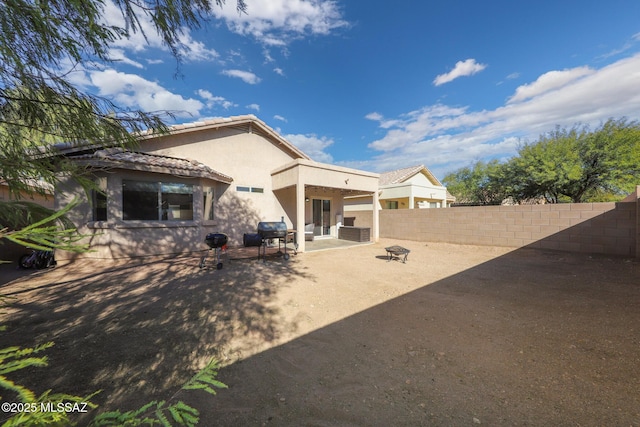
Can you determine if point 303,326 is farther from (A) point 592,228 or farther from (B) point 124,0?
(A) point 592,228

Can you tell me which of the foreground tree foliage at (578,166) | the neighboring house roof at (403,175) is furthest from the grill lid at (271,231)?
the foreground tree foliage at (578,166)

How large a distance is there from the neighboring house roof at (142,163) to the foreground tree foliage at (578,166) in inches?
824

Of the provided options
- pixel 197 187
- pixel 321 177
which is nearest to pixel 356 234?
pixel 321 177

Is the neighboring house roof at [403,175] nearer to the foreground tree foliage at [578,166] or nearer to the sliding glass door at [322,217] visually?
the foreground tree foliage at [578,166]

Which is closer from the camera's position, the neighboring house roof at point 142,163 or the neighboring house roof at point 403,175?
the neighboring house roof at point 142,163

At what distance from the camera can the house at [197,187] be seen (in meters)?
8.36

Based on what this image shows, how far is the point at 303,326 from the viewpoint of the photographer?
4090 mm

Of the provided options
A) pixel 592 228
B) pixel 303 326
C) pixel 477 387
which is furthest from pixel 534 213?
pixel 303 326

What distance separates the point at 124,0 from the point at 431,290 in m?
7.76

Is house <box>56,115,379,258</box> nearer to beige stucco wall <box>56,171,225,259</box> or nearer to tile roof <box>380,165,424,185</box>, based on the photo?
beige stucco wall <box>56,171,225,259</box>

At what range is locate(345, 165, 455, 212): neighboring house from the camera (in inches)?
826

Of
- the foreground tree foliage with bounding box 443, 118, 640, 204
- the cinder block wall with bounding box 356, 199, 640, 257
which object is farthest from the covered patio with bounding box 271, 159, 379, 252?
the foreground tree foliage with bounding box 443, 118, 640, 204

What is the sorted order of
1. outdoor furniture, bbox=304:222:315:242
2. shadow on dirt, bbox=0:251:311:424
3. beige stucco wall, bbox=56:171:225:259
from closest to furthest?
shadow on dirt, bbox=0:251:311:424
beige stucco wall, bbox=56:171:225:259
outdoor furniture, bbox=304:222:315:242

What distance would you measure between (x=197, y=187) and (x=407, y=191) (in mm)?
16570
